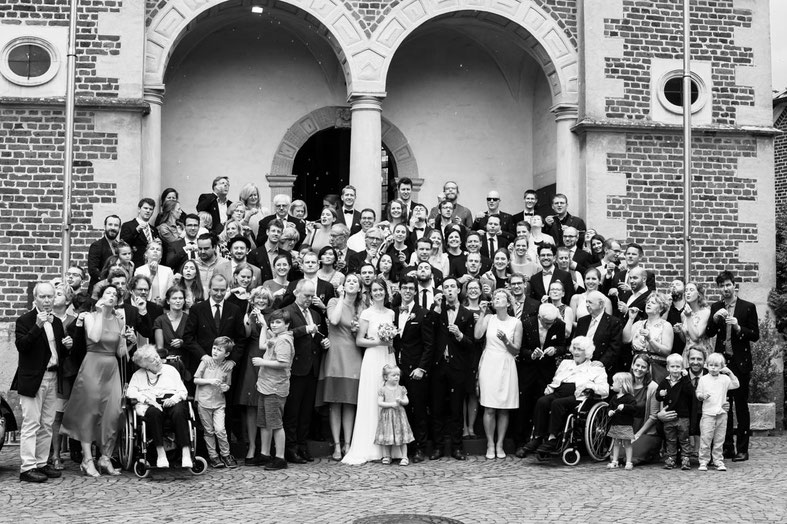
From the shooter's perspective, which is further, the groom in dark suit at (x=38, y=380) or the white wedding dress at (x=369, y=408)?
the white wedding dress at (x=369, y=408)

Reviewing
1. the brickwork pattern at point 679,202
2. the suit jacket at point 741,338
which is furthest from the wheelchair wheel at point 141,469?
the brickwork pattern at point 679,202

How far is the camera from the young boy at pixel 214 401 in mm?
9789

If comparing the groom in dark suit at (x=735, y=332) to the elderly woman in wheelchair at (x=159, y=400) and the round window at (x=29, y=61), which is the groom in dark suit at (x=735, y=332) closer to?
the elderly woman in wheelchair at (x=159, y=400)

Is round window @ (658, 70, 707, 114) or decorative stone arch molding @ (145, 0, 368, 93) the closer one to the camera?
decorative stone arch molding @ (145, 0, 368, 93)

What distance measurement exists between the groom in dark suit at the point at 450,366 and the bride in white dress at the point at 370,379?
0.46 m

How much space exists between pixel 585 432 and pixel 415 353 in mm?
1732

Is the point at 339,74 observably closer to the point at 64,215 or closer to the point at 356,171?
the point at 356,171

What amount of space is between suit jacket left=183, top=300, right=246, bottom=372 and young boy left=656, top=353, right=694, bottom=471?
3.92 m

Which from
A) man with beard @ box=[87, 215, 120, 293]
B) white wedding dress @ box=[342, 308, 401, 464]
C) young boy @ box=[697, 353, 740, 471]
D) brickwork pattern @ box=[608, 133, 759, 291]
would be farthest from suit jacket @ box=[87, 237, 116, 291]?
brickwork pattern @ box=[608, 133, 759, 291]

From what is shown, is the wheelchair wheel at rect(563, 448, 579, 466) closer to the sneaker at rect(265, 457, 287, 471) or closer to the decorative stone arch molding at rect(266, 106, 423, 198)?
the sneaker at rect(265, 457, 287, 471)

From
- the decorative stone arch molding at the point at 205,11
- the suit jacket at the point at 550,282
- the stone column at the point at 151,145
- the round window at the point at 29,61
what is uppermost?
the decorative stone arch molding at the point at 205,11

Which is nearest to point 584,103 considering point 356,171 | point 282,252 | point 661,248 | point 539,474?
point 661,248

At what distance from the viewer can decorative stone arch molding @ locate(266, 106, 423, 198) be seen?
52.2 ft

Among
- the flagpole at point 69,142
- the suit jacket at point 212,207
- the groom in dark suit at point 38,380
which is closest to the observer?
the groom in dark suit at point 38,380
